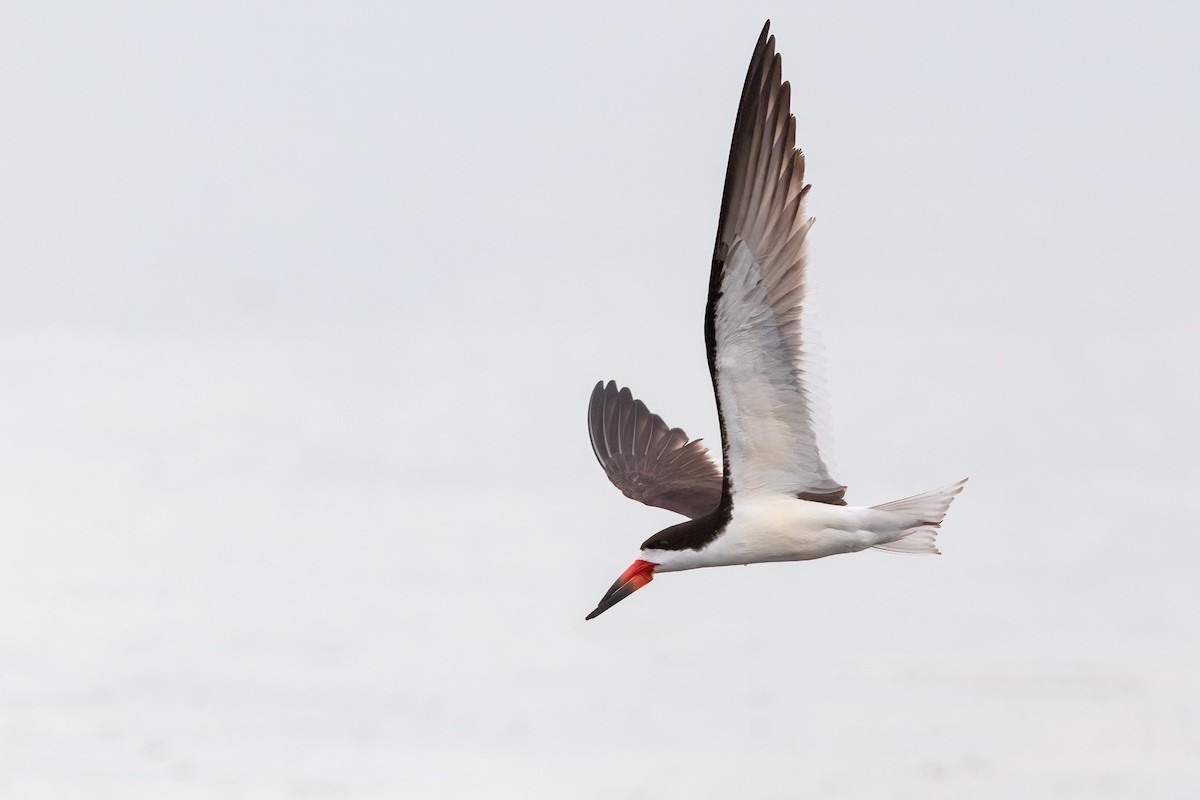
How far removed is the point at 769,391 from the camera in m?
14.1

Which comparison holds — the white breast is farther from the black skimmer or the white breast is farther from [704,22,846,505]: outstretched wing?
[704,22,846,505]: outstretched wing

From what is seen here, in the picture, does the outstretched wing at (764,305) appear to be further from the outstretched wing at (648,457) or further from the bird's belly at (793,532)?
the outstretched wing at (648,457)

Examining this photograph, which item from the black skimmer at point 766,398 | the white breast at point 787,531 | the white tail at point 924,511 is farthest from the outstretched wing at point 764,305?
the white tail at point 924,511

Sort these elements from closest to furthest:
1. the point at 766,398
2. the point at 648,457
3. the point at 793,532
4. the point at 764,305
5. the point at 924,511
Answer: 1. the point at 764,305
2. the point at 766,398
3. the point at 924,511
4. the point at 793,532
5. the point at 648,457

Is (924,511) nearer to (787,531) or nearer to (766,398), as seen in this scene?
(787,531)

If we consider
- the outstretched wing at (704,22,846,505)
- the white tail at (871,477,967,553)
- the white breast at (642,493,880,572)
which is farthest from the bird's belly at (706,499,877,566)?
the white tail at (871,477,967,553)

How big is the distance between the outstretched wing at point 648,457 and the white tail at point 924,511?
3.63 meters

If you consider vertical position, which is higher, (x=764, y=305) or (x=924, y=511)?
(x=764, y=305)

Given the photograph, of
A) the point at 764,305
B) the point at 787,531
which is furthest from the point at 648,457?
the point at 764,305

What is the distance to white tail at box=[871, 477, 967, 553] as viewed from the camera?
14.5 m

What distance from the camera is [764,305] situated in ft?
44.8

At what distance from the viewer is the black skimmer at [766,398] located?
43.3 feet

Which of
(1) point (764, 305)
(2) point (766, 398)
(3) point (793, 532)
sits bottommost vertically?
(3) point (793, 532)

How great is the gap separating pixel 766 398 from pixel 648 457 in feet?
18.2
